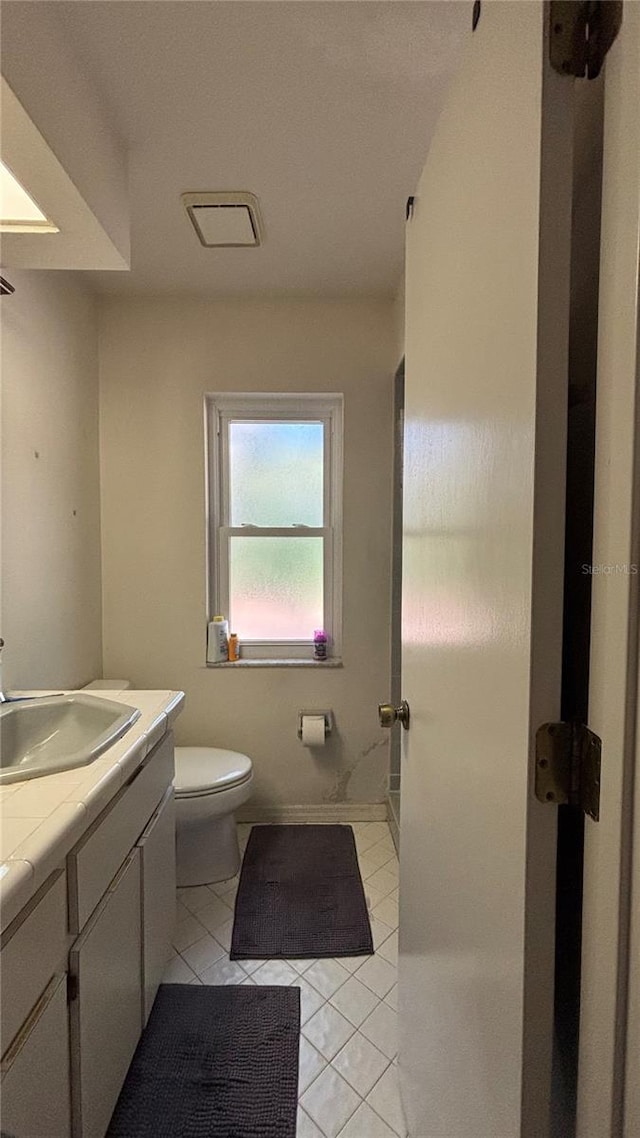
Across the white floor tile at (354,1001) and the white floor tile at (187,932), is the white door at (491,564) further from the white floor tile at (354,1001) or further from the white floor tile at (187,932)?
the white floor tile at (187,932)

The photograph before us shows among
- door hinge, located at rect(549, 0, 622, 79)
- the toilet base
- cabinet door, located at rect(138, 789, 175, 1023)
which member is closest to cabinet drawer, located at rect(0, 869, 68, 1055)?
cabinet door, located at rect(138, 789, 175, 1023)

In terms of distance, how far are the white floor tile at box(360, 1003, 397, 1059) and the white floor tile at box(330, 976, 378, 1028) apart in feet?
0.06

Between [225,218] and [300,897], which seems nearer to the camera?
[225,218]

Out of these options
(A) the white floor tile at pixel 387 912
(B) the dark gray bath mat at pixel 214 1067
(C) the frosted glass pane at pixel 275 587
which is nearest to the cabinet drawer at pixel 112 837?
(B) the dark gray bath mat at pixel 214 1067

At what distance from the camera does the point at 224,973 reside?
1589 mm

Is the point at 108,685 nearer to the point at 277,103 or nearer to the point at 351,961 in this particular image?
the point at 351,961


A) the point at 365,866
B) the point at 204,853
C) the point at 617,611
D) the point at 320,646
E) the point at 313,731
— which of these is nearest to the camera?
the point at 617,611

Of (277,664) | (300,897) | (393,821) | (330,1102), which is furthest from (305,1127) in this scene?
(277,664)

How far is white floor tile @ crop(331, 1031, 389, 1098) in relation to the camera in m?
1.27

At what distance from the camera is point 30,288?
67.4 inches

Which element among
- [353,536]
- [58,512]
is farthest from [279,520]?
[58,512]

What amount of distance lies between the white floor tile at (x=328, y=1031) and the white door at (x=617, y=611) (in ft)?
3.46

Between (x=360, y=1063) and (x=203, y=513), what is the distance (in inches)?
74.8

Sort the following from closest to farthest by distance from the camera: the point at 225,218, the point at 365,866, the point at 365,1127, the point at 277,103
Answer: the point at 365,1127, the point at 277,103, the point at 225,218, the point at 365,866
